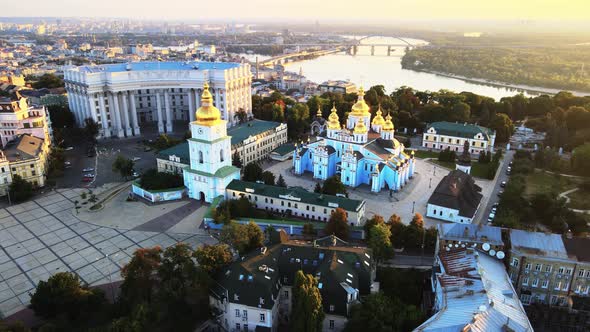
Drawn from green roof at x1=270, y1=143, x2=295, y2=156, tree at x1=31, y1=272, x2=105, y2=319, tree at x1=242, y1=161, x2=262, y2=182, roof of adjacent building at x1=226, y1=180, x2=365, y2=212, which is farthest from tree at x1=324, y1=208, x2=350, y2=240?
green roof at x1=270, y1=143, x2=295, y2=156

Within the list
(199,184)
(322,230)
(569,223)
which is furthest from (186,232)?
(569,223)

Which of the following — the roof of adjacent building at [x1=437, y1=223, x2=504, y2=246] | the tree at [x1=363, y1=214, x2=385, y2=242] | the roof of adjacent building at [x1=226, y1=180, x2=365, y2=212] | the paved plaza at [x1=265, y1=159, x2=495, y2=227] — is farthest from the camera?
the paved plaza at [x1=265, y1=159, x2=495, y2=227]

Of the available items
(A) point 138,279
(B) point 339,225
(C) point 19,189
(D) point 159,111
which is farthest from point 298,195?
(D) point 159,111

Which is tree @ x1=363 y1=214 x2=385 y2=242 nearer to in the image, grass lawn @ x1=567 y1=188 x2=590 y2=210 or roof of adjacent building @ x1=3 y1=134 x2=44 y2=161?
grass lawn @ x1=567 y1=188 x2=590 y2=210

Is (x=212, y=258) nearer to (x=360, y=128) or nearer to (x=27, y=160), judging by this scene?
(x=360, y=128)

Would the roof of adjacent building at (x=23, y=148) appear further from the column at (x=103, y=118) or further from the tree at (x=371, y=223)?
the tree at (x=371, y=223)

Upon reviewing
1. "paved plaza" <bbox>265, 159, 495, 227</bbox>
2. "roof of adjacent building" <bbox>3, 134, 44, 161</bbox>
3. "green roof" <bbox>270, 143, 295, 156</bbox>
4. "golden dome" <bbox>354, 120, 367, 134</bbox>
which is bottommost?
"paved plaza" <bbox>265, 159, 495, 227</bbox>

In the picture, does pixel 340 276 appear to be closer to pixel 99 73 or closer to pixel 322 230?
pixel 322 230
